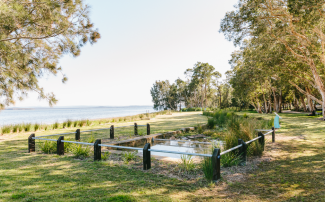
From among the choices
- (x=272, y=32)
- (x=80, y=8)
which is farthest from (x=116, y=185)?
(x=272, y=32)

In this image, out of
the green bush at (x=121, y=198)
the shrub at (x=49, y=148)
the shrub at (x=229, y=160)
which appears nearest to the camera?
the green bush at (x=121, y=198)

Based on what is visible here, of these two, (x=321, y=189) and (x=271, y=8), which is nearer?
(x=321, y=189)

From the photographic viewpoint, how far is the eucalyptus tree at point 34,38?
625 cm

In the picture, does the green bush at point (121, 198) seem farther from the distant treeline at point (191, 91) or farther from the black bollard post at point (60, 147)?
the distant treeline at point (191, 91)

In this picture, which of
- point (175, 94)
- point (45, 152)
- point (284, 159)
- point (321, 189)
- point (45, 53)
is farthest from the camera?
point (175, 94)

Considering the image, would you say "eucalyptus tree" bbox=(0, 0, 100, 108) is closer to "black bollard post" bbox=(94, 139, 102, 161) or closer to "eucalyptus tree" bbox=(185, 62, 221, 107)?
"black bollard post" bbox=(94, 139, 102, 161)

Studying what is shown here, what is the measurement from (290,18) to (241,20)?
8.53 feet

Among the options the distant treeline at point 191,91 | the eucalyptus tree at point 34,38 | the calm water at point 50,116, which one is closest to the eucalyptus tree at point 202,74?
the distant treeline at point 191,91

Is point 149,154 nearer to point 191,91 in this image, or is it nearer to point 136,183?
point 136,183

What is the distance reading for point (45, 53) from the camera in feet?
30.1

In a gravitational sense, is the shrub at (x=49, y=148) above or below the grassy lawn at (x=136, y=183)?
above

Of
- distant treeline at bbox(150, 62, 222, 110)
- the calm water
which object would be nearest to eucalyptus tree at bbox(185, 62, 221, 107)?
distant treeline at bbox(150, 62, 222, 110)

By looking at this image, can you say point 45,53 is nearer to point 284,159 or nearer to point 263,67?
point 284,159

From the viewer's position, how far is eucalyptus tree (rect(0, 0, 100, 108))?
6.25 m
